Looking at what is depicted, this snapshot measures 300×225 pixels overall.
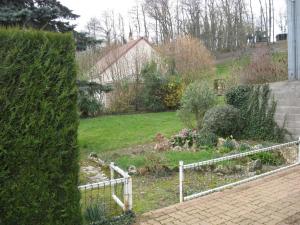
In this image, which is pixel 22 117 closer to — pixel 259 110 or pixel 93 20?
pixel 259 110

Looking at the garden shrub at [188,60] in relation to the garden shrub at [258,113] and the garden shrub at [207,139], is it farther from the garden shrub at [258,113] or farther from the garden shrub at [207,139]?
the garden shrub at [207,139]

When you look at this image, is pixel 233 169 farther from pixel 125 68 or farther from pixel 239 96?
pixel 125 68

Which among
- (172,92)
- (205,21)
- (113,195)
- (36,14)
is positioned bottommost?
(113,195)

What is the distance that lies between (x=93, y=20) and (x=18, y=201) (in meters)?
29.5

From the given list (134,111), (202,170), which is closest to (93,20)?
(134,111)

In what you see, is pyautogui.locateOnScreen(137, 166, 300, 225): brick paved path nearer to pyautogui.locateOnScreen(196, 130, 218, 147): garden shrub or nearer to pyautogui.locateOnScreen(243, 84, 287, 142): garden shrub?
pyautogui.locateOnScreen(196, 130, 218, 147): garden shrub

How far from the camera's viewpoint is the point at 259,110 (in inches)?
408

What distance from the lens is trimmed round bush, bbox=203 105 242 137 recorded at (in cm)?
988

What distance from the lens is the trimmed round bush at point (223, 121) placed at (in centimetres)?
988

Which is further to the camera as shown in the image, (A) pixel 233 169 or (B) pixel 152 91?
(B) pixel 152 91

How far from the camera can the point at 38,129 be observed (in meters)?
3.16

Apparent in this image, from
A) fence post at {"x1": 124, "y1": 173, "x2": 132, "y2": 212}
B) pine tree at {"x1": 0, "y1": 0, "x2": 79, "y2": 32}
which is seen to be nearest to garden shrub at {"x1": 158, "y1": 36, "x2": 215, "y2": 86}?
pine tree at {"x1": 0, "y1": 0, "x2": 79, "y2": 32}

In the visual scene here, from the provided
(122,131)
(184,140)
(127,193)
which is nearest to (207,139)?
(184,140)

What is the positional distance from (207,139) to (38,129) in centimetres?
Result: 659
